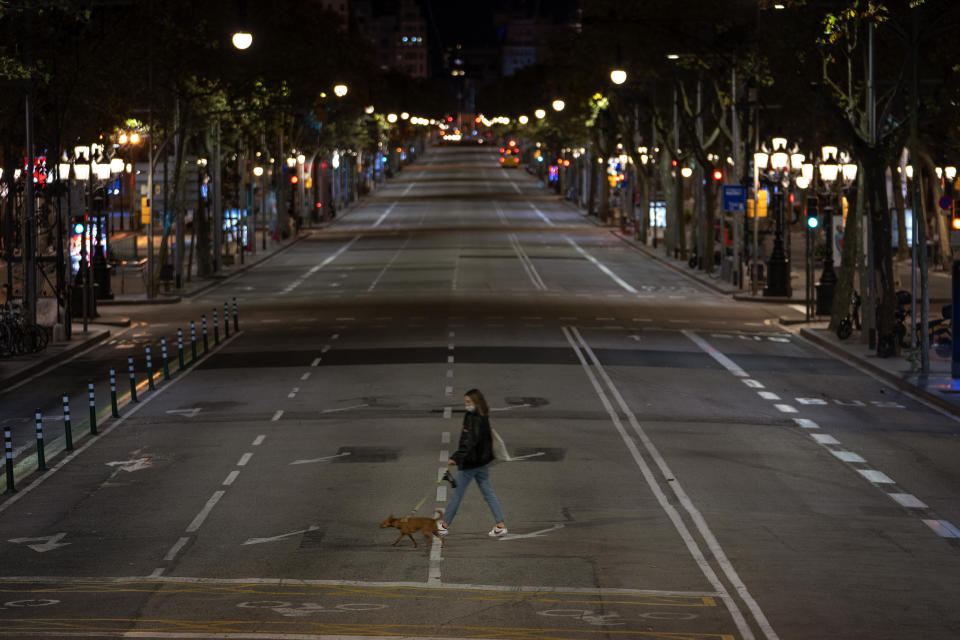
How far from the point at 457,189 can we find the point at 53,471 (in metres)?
144

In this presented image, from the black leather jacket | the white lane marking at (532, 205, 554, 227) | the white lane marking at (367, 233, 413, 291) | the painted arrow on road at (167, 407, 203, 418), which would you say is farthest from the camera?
the white lane marking at (532, 205, 554, 227)

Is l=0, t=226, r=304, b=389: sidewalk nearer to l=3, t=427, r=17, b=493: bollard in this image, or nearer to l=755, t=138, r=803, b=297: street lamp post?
l=3, t=427, r=17, b=493: bollard

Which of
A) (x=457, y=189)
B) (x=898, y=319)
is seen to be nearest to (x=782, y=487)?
(x=898, y=319)

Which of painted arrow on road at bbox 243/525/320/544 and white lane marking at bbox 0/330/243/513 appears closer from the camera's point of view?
painted arrow on road at bbox 243/525/320/544

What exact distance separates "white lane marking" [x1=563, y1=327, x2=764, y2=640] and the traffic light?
658 inches

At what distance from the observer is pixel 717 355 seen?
126 ft

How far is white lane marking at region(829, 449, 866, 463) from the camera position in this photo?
23.9m

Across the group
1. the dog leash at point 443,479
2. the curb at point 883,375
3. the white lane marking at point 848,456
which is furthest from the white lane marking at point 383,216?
the dog leash at point 443,479

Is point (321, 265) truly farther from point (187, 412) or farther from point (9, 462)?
point (9, 462)

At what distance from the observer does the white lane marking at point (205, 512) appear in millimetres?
18719

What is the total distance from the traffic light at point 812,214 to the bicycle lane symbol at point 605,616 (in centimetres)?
3416

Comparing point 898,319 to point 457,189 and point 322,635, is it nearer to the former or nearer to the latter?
point 322,635

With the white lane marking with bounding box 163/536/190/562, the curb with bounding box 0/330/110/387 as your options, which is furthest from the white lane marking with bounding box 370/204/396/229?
the white lane marking with bounding box 163/536/190/562

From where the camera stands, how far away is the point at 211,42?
181ft
